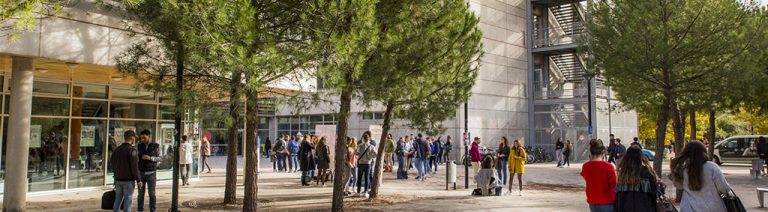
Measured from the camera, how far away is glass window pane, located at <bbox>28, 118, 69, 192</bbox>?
13.2 m

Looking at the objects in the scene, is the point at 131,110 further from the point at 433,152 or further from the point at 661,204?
the point at 661,204

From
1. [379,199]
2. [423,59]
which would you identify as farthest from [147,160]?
[379,199]

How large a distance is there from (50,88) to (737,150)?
2895cm

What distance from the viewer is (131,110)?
15602mm

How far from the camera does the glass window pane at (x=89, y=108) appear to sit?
46.7 ft

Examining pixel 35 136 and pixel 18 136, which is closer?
pixel 18 136

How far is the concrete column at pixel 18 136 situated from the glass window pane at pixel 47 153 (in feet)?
11.3

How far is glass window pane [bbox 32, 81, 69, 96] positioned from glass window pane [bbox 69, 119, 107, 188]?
0.79 m

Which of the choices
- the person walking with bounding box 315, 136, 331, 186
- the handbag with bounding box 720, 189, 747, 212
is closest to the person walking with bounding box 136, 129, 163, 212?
the person walking with bounding box 315, 136, 331, 186

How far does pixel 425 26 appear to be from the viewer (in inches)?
411

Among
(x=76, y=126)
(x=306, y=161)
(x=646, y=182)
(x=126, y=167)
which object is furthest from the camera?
(x=306, y=161)

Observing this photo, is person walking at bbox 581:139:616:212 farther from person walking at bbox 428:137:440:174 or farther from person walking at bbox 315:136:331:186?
person walking at bbox 428:137:440:174

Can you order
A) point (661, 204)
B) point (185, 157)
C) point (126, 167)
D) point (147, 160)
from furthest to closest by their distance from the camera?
point (185, 157) < point (147, 160) < point (126, 167) < point (661, 204)

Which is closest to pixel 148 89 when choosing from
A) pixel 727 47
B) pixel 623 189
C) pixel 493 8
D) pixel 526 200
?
pixel 623 189
